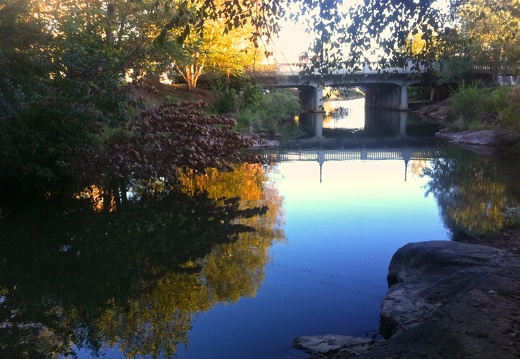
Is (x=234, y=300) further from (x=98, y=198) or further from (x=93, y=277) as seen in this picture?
(x=98, y=198)

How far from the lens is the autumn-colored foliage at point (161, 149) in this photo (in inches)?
538

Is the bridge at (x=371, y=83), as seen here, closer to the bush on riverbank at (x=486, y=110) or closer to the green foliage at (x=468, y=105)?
the green foliage at (x=468, y=105)

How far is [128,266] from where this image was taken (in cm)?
973

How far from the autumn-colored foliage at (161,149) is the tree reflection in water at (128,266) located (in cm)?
90

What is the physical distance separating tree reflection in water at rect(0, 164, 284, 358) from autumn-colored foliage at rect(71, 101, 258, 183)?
2.94 feet

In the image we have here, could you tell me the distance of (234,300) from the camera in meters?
8.04

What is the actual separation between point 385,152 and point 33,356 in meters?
20.8

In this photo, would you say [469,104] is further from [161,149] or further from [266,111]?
[161,149]

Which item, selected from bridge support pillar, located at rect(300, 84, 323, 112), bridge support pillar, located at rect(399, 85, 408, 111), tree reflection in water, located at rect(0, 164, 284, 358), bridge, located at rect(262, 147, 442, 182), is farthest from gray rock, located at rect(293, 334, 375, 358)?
bridge support pillar, located at rect(399, 85, 408, 111)

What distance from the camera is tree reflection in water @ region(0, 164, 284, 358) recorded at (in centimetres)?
698

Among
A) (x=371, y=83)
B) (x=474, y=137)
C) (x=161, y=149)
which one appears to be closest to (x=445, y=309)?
(x=161, y=149)

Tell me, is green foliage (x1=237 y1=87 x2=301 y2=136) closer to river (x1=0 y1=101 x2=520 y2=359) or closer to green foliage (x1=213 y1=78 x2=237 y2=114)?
green foliage (x1=213 y1=78 x2=237 y2=114)

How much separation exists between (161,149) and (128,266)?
17.9ft

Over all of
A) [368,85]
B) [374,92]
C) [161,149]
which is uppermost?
[374,92]
